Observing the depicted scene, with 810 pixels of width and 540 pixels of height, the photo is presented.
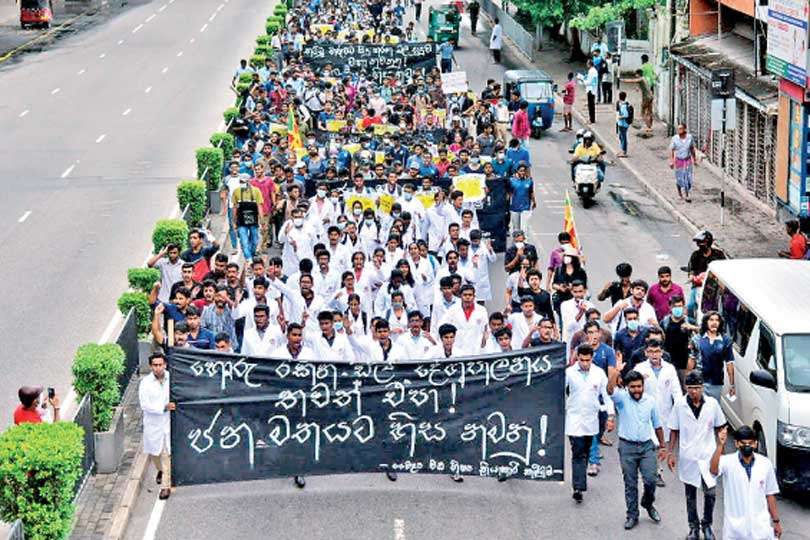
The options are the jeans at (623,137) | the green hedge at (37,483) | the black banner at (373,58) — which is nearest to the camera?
the green hedge at (37,483)

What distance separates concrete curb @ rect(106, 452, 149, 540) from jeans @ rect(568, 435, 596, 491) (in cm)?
427

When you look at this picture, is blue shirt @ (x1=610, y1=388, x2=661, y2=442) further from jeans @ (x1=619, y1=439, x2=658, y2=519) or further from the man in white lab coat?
the man in white lab coat

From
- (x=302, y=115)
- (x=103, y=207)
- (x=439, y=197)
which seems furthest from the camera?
(x=302, y=115)

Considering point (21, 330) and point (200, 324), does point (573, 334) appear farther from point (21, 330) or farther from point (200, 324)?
point (21, 330)

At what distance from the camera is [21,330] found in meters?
24.4

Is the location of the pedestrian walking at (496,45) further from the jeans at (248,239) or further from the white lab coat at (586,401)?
the white lab coat at (586,401)

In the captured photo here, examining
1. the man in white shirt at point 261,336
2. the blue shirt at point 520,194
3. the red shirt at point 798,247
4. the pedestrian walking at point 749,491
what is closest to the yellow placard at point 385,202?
the blue shirt at point 520,194

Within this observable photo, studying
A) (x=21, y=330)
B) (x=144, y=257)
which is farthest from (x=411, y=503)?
(x=144, y=257)

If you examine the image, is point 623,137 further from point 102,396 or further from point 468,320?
point 102,396

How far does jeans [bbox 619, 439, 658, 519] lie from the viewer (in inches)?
637

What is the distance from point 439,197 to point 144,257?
5.88m

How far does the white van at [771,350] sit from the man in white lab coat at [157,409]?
5599mm

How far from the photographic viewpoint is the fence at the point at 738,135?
34.7 meters

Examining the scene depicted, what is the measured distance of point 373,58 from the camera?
46.2m
